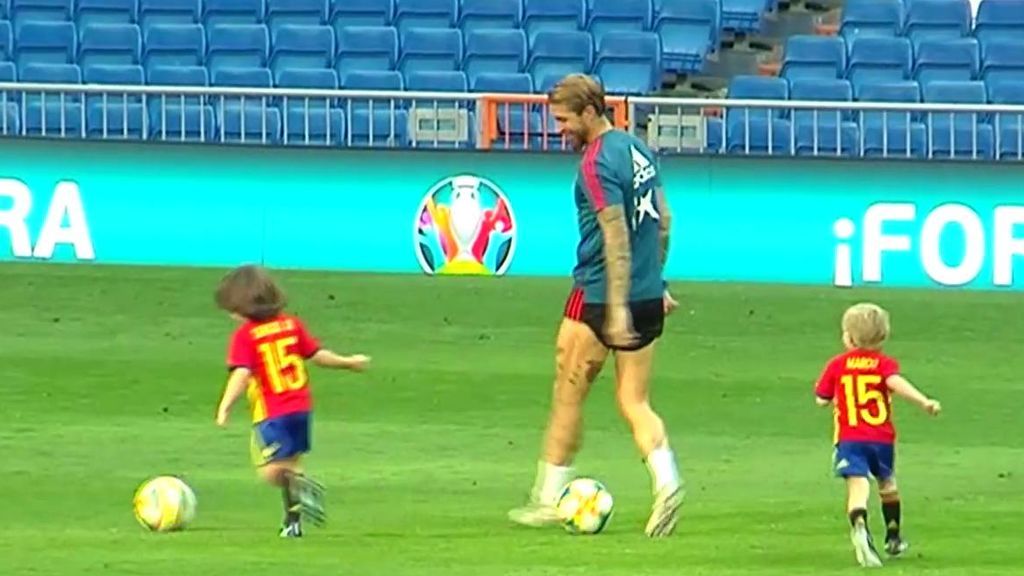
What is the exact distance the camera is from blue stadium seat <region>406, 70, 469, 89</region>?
78.0 feet

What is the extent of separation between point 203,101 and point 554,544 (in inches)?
476

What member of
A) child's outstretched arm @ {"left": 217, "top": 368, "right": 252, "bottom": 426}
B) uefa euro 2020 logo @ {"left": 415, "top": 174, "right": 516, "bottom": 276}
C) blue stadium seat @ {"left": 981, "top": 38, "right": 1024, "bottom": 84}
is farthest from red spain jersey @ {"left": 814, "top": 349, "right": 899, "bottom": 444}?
blue stadium seat @ {"left": 981, "top": 38, "right": 1024, "bottom": 84}

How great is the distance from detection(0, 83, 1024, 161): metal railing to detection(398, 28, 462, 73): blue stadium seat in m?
2.85

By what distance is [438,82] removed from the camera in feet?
78.4

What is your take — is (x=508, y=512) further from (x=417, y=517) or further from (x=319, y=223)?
(x=319, y=223)

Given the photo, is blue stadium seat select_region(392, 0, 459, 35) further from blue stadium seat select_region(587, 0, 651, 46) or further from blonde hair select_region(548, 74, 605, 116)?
blonde hair select_region(548, 74, 605, 116)

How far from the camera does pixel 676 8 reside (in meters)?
25.2

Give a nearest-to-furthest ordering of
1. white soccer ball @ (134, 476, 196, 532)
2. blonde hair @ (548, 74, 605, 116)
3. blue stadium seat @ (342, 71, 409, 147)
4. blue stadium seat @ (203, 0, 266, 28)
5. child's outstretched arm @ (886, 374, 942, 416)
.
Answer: child's outstretched arm @ (886, 374, 942, 416) → blonde hair @ (548, 74, 605, 116) → white soccer ball @ (134, 476, 196, 532) → blue stadium seat @ (342, 71, 409, 147) → blue stadium seat @ (203, 0, 266, 28)

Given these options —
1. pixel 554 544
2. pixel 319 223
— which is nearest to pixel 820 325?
pixel 319 223

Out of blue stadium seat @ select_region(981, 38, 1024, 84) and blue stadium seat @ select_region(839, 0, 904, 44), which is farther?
blue stadium seat @ select_region(839, 0, 904, 44)

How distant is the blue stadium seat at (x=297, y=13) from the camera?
26.2 m

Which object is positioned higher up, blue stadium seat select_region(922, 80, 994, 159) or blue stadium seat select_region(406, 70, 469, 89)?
blue stadium seat select_region(922, 80, 994, 159)

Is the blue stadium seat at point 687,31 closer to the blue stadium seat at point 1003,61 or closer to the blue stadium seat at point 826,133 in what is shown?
the blue stadium seat at point 1003,61

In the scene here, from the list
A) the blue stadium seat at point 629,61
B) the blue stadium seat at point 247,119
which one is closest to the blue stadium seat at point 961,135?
the blue stadium seat at point 629,61
